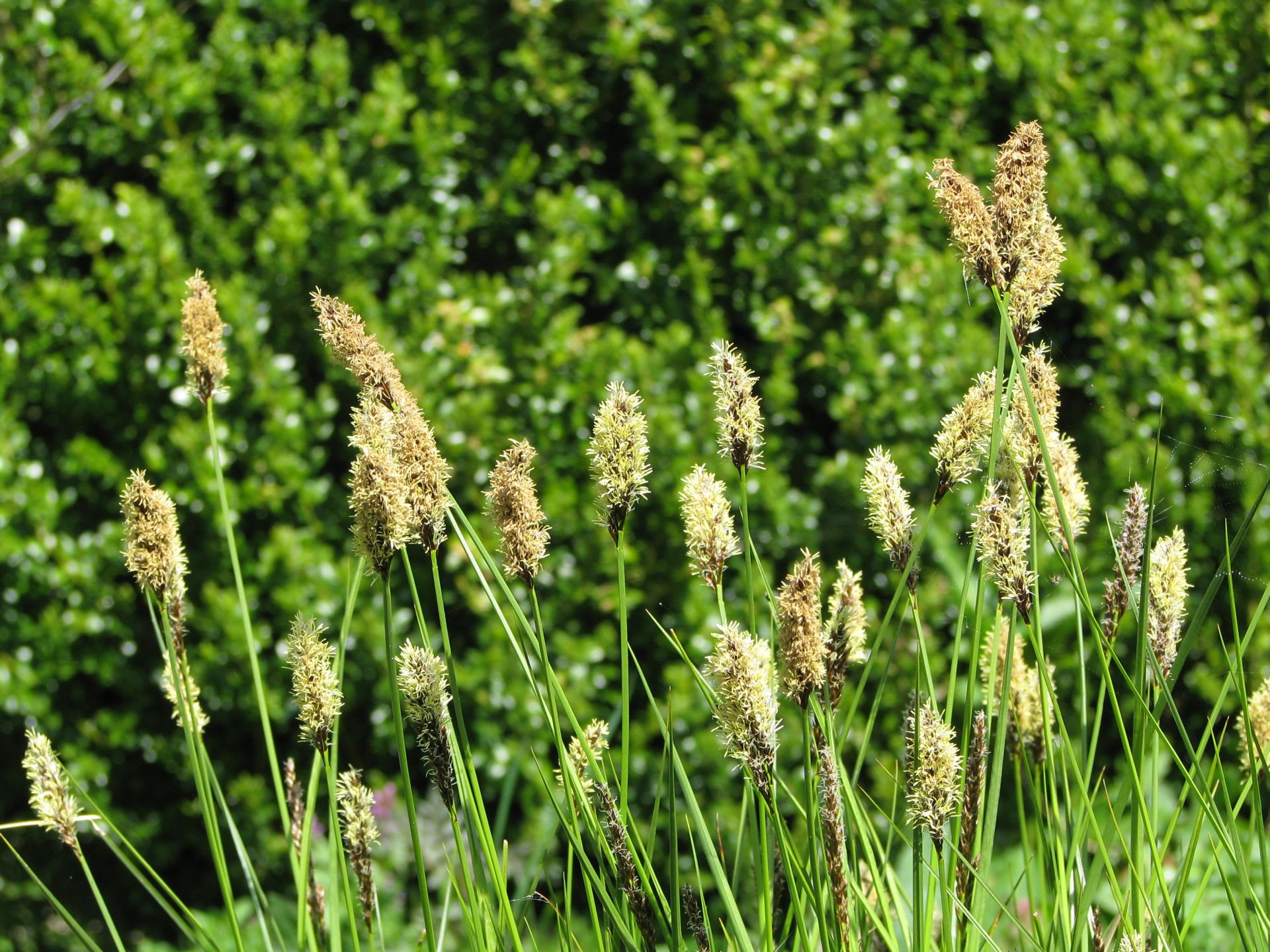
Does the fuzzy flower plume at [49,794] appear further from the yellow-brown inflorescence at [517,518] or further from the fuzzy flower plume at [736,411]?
the fuzzy flower plume at [736,411]

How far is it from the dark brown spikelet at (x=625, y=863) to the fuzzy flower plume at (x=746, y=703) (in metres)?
0.16

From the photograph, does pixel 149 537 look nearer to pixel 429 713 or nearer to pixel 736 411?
pixel 429 713

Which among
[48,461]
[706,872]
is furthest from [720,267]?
[48,461]

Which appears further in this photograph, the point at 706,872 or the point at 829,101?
the point at 829,101

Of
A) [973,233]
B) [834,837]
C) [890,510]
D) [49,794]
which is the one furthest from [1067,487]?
[49,794]

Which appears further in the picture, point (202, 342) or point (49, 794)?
point (202, 342)

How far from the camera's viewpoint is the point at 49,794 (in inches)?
49.3

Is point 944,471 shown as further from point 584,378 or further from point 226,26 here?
point 226,26

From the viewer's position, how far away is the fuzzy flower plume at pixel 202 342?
1.35 meters

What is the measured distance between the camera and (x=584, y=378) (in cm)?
355

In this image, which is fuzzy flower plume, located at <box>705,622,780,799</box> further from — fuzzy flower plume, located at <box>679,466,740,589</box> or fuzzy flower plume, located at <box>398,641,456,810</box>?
fuzzy flower plume, located at <box>398,641,456,810</box>

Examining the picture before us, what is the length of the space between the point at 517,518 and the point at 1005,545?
0.46 metres

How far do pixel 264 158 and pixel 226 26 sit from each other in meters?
0.40

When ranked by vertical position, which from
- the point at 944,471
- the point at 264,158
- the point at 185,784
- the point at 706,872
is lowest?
→ the point at 706,872
